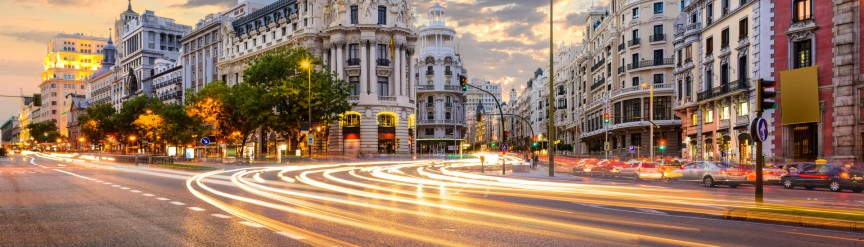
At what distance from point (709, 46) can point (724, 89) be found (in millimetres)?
5690

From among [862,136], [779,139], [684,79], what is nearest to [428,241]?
[862,136]

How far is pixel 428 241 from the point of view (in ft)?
37.7

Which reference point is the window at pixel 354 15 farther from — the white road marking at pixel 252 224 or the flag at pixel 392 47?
the white road marking at pixel 252 224

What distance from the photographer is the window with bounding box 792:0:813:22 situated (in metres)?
43.8

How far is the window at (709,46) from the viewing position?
57.4m

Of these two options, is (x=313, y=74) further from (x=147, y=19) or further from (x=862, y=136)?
(x=147, y=19)

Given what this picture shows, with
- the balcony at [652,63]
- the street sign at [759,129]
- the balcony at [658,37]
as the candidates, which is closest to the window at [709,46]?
the balcony at [652,63]

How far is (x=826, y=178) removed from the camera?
29.4 meters

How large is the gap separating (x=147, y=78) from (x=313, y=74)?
9625 centimetres

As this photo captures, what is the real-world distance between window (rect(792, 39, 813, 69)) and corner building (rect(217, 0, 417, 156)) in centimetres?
5218

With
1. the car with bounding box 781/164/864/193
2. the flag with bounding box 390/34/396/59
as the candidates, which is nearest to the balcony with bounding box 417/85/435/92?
the flag with bounding box 390/34/396/59

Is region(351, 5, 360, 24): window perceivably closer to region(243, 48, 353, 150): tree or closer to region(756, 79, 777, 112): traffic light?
region(243, 48, 353, 150): tree

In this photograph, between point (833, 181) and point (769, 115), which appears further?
point (769, 115)

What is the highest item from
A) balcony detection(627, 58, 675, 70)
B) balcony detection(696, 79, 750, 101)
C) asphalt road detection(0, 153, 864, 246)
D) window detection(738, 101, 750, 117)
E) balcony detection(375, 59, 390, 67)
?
balcony detection(375, 59, 390, 67)
